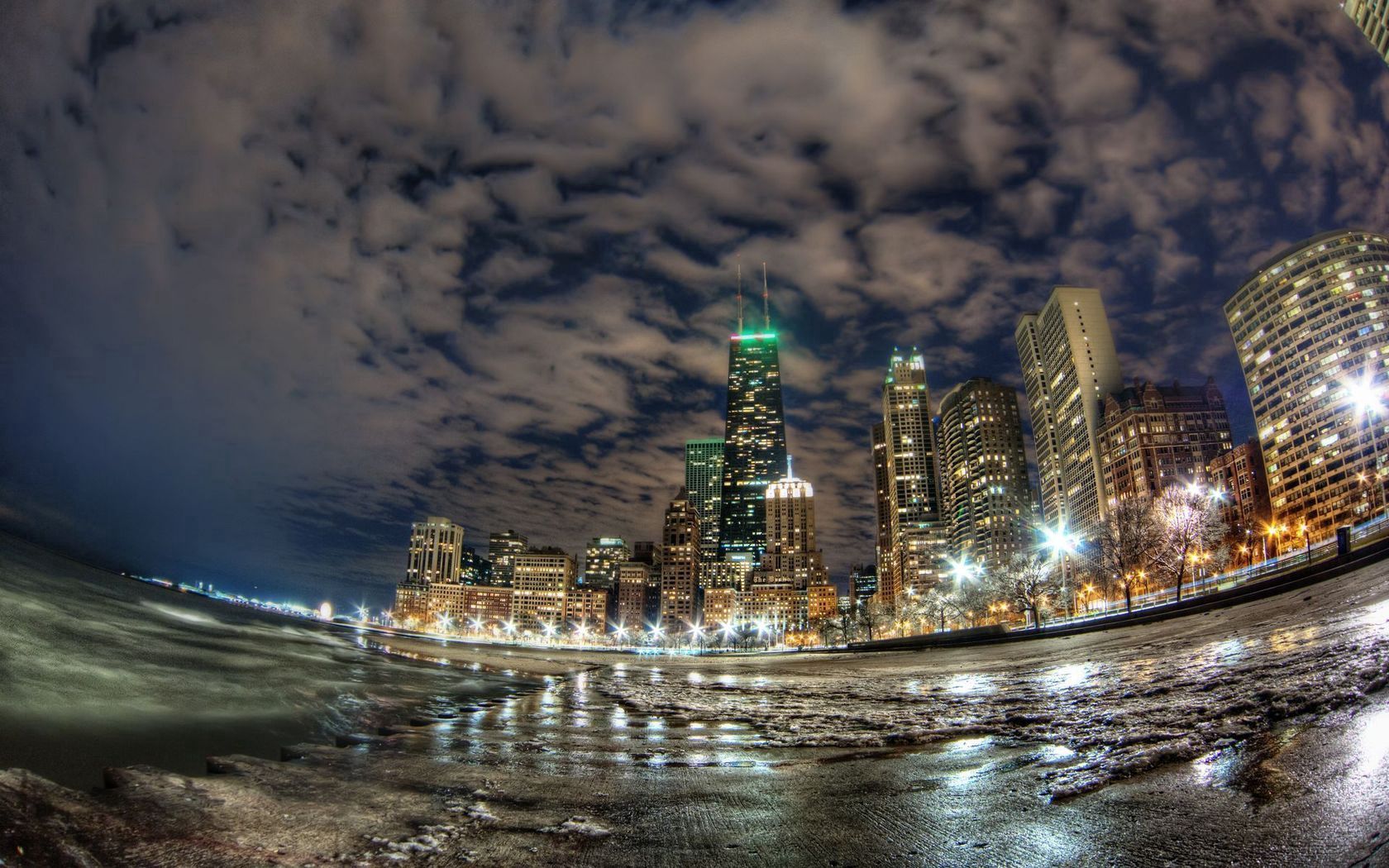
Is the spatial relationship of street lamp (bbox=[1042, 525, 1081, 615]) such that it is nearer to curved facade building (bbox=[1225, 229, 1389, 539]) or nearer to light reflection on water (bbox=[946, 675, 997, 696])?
light reflection on water (bbox=[946, 675, 997, 696])

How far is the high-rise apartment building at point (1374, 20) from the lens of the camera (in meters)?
106

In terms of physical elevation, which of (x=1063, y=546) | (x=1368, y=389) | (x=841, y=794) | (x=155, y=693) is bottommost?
(x=155, y=693)

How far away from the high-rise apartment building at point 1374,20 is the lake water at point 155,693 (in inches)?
6676

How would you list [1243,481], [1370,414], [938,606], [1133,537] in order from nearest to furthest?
[1133,537]
[938,606]
[1370,414]
[1243,481]

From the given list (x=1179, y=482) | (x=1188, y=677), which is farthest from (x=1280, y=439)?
(x=1188, y=677)

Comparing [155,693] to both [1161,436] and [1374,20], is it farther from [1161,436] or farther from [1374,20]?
[1161,436]

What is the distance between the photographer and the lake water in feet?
19.9

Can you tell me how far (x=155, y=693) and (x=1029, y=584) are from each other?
77.9 m

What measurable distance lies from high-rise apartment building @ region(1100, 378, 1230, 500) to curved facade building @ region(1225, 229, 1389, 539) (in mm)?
12775

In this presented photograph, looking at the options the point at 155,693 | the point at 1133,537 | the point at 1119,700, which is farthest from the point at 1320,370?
the point at 155,693

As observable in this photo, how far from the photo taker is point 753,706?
12.6 m

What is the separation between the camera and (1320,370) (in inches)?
5625

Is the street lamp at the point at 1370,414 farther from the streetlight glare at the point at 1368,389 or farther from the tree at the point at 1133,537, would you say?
the tree at the point at 1133,537

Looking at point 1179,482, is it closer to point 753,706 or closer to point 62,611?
point 753,706
